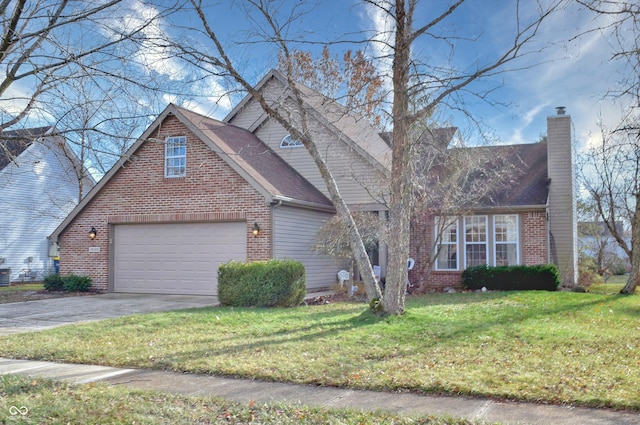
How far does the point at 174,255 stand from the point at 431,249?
783cm

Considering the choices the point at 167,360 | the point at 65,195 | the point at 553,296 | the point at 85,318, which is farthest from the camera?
the point at 65,195

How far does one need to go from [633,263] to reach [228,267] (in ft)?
38.0

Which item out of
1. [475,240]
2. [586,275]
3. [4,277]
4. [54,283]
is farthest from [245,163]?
[4,277]

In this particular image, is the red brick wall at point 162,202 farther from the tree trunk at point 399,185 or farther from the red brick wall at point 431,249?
the tree trunk at point 399,185

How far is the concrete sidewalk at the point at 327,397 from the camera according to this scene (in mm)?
5242

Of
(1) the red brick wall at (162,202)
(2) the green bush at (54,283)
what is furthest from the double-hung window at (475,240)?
(2) the green bush at (54,283)

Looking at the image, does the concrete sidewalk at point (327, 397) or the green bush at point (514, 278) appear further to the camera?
the green bush at point (514, 278)

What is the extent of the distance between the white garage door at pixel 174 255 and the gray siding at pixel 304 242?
40.6 inches

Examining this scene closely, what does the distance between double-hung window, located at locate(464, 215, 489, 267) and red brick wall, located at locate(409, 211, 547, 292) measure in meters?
0.46

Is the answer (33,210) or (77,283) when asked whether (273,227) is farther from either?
(33,210)

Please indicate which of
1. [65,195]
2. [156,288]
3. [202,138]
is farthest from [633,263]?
[65,195]

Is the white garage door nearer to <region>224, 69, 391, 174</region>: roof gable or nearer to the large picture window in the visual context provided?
<region>224, 69, 391, 174</region>: roof gable

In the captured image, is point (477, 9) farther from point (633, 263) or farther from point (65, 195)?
point (65, 195)

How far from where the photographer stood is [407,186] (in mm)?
10695
